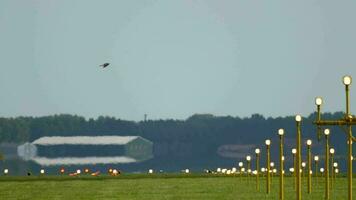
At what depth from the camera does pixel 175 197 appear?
61.6m

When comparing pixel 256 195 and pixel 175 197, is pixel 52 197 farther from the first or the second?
pixel 256 195

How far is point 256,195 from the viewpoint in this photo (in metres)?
63.8

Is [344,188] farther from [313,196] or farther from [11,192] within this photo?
[11,192]

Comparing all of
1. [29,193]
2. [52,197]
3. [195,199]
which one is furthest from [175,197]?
[29,193]

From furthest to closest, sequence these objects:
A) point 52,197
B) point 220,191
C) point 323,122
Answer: point 220,191 → point 52,197 → point 323,122

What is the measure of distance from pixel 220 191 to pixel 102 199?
10788 mm

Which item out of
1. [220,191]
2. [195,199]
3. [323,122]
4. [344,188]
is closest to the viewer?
[323,122]

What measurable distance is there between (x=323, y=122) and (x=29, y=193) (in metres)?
27.2

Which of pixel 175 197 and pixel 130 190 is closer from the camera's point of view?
pixel 175 197

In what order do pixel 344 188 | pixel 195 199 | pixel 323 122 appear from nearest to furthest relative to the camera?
1. pixel 323 122
2. pixel 195 199
3. pixel 344 188

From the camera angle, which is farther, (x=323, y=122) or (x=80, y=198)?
(x=80, y=198)

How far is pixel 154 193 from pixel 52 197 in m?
6.66

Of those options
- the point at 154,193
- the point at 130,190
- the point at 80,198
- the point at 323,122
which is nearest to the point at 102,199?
the point at 80,198

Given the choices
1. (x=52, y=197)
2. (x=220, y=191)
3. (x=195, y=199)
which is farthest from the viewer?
(x=220, y=191)
